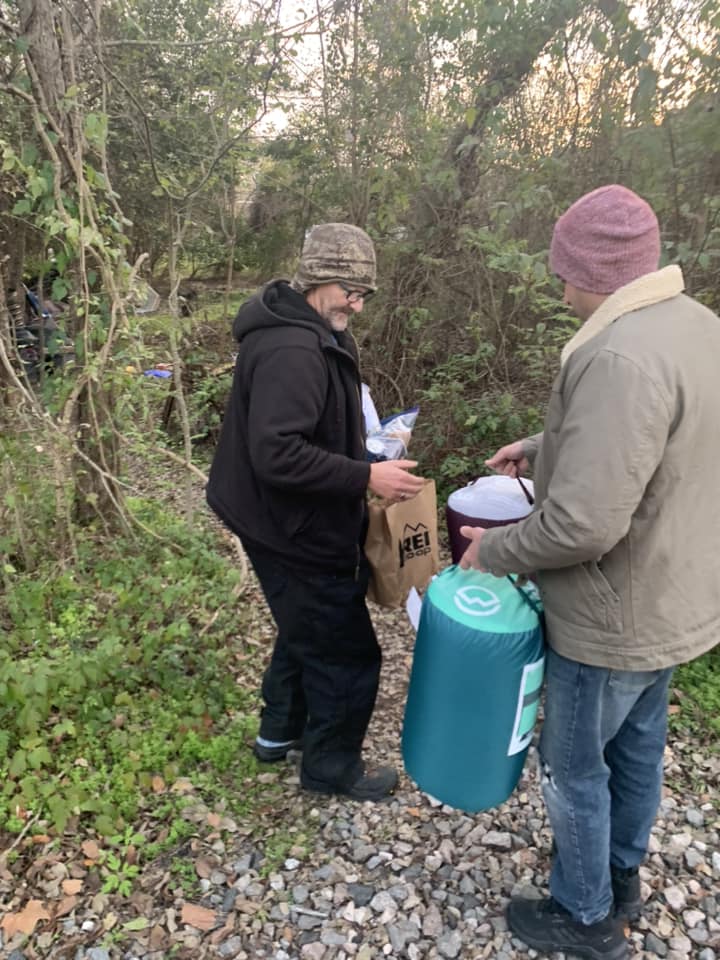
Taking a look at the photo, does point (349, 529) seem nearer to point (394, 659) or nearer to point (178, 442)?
point (394, 659)

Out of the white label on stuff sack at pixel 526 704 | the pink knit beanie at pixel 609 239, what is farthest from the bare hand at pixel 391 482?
the pink knit beanie at pixel 609 239

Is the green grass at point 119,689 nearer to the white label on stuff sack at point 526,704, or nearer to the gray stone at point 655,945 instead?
the white label on stuff sack at point 526,704

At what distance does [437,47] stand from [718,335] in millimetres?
4620

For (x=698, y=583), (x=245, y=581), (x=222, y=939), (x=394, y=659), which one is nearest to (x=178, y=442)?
(x=245, y=581)

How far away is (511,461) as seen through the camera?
7.59 ft

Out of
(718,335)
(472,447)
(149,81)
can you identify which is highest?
(149,81)

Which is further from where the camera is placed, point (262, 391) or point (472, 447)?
point (472, 447)

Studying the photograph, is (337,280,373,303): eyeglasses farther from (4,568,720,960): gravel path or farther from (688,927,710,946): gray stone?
(688,927,710,946): gray stone

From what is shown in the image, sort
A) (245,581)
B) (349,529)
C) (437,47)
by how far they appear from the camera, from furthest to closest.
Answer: (437,47) → (245,581) → (349,529)

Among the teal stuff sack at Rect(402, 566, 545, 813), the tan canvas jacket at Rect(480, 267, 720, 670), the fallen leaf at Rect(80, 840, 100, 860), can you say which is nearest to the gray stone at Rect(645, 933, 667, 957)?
the teal stuff sack at Rect(402, 566, 545, 813)

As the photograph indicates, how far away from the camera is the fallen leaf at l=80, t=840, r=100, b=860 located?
2.37 m

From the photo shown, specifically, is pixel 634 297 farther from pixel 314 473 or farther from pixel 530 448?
pixel 314 473

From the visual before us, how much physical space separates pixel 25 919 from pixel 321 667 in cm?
121

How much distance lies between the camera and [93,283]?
148 inches
